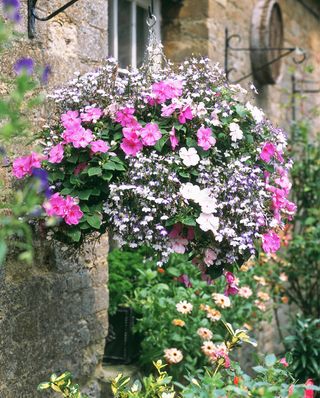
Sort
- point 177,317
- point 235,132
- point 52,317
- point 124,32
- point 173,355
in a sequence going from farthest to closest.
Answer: point 124,32
point 177,317
point 173,355
point 52,317
point 235,132

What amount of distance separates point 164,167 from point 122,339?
1936 millimetres

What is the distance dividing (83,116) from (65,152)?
0.16 m

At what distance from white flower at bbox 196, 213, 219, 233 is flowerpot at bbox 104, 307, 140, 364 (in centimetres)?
182

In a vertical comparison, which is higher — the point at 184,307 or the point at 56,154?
the point at 56,154

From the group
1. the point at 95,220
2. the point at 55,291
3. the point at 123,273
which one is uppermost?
the point at 95,220

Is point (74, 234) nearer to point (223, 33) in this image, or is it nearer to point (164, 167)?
point (164, 167)

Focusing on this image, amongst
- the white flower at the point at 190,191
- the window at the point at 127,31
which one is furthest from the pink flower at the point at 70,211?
the window at the point at 127,31


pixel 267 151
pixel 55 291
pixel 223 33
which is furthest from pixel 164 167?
pixel 223 33

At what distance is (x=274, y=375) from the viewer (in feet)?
8.72

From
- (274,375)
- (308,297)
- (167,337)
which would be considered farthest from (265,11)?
(274,375)

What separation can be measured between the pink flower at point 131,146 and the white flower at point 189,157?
0.16 m

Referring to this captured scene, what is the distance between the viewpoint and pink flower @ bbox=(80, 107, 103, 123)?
285 centimetres

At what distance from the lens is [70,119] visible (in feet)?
9.33

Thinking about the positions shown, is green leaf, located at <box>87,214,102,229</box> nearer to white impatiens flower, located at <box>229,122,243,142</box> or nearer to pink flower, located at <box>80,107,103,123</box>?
pink flower, located at <box>80,107,103,123</box>
